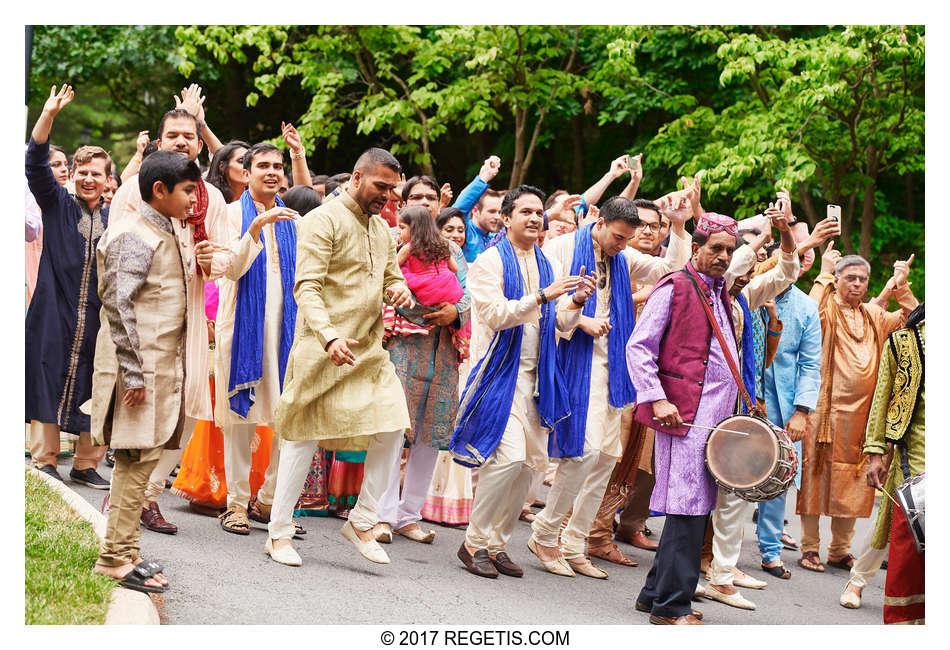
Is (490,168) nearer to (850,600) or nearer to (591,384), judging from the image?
(591,384)

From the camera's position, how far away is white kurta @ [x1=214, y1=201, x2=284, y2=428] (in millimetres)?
5977

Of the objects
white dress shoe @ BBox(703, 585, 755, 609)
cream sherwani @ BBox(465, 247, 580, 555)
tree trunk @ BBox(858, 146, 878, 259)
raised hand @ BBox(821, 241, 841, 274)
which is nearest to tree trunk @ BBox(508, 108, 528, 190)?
tree trunk @ BBox(858, 146, 878, 259)

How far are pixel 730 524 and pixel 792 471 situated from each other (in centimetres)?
99

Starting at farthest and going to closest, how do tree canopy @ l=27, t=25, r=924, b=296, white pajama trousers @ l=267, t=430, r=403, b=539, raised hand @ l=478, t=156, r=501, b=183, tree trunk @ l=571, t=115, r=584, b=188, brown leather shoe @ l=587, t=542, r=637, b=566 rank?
1. tree trunk @ l=571, t=115, r=584, b=188
2. tree canopy @ l=27, t=25, r=924, b=296
3. raised hand @ l=478, t=156, r=501, b=183
4. brown leather shoe @ l=587, t=542, r=637, b=566
5. white pajama trousers @ l=267, t=430, r=403, b=539

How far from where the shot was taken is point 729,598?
19.7 ft

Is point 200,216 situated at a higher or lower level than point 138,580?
higher

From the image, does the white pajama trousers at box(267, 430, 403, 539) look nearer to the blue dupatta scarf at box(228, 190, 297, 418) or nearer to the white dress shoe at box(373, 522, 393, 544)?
the blue dupatta scarf at box(228, 190, 297, 418)

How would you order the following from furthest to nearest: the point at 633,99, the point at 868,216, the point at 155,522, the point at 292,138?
1. the point at 633,99
2. the point at 868,216
3. the point at 292,138
4. the point at 155,522

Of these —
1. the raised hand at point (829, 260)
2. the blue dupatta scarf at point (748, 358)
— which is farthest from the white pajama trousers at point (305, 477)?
the raised hand at point (829, 260)

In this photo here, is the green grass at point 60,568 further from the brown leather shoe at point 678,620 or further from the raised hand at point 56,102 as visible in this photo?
the brown leather shoe at point 678,620

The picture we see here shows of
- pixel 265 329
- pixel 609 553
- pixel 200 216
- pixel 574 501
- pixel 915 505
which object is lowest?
pixel 609 553

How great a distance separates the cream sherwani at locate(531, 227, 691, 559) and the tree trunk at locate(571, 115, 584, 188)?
815 centimetres

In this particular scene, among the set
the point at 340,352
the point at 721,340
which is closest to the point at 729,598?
the point at 721,340

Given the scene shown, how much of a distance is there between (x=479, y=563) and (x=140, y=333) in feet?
7.43
